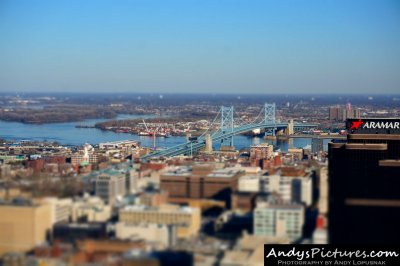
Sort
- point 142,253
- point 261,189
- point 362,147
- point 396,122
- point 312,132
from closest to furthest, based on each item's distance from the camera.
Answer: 1. point 142,253
2. point 261,189
3. point 362,147
4. point 396,122
5. point 312,132

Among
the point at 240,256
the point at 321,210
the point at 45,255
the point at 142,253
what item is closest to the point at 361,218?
the point at 321,210

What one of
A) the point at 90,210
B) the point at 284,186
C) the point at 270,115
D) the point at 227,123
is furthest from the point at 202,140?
the point at 90,210

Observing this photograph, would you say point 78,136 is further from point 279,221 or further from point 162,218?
point 279,221

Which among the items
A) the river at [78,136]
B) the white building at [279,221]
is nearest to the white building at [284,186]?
the white building at [279,221]

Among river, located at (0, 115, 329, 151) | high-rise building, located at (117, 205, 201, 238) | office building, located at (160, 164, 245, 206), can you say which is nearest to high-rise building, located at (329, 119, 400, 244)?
office building, located at (160, 164, 245, 206)

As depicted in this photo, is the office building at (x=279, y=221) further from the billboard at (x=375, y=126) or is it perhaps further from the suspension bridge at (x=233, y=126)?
the suspension bridge at (x=233, y=126)

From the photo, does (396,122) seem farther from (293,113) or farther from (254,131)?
(293,113)
